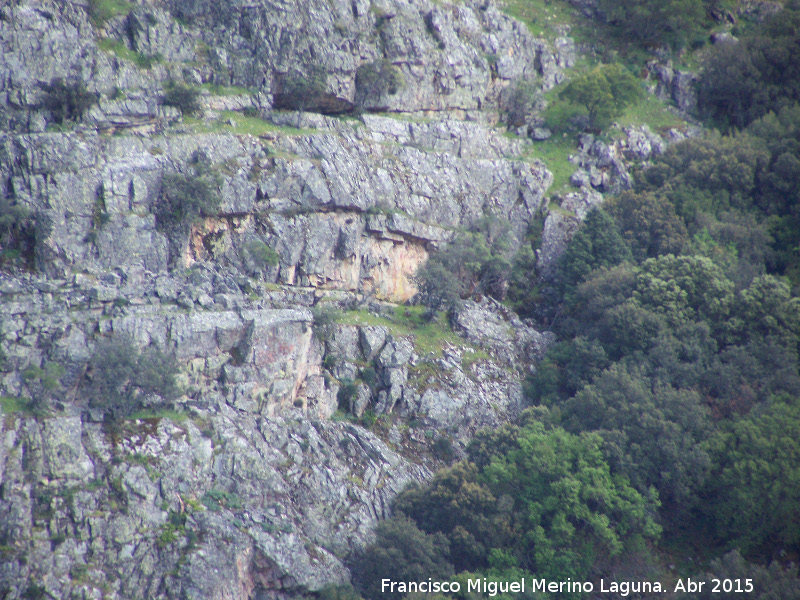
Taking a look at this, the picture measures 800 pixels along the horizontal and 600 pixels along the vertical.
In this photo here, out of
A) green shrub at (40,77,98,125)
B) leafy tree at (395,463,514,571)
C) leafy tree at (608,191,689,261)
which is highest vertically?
green shrub at (40,77,98,125)

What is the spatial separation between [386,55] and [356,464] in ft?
139

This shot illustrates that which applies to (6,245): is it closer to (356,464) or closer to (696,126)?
(356,464)

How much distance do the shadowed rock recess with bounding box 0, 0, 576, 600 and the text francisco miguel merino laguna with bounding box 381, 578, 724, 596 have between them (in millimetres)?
4252

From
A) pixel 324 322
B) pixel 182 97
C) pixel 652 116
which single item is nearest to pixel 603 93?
pixel 652 116

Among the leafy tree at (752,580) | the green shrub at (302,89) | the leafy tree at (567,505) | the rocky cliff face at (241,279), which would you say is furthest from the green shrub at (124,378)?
the leafy tree at (752,580)

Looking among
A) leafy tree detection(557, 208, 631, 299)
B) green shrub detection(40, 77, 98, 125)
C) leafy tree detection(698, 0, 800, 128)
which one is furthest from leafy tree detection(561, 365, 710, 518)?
leafy tree detection(698, 0, 800, 128)

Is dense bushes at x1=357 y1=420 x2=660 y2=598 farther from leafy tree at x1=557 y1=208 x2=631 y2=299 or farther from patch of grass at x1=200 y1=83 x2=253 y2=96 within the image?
patch of grass at x1=200 y1=83 x2=253 y2=96

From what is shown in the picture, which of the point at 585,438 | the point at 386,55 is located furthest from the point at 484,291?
the point at 386,55

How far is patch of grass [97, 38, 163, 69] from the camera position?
55438 millimetres

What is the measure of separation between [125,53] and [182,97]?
6.09m

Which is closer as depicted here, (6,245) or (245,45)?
(6,245)

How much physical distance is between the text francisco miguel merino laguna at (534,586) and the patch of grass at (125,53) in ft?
147

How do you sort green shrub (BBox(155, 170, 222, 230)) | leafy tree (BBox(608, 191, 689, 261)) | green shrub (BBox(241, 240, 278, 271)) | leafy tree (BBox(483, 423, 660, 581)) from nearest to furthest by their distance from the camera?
leafy tree (BBox(483, 423, 660, 581)) < green shrub (BBox(155, 170, 222, 230)) < green shrub (BBox(241, 240, 278, 271)) < leafy tree (BBox(608, 191, 689, 261))

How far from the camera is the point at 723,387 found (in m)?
54.4
